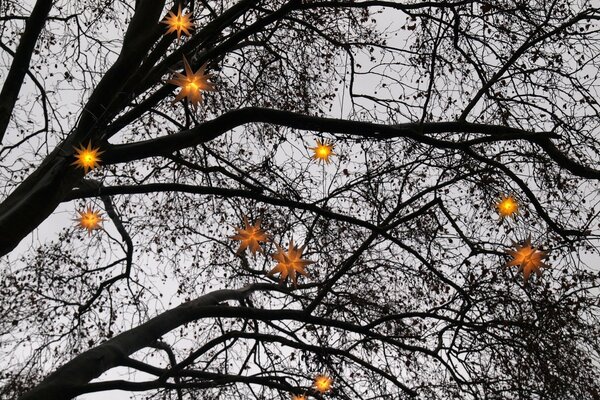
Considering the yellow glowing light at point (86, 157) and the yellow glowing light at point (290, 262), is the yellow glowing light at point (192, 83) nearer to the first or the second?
the yellow glowing light at point (86, 157)

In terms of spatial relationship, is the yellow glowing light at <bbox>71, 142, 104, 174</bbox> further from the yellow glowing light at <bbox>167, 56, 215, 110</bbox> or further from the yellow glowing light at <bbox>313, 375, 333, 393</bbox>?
the yellow glowing light at <bbox>313, 375, 333, 393</bbox>

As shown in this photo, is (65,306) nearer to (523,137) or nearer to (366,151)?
(366,151)

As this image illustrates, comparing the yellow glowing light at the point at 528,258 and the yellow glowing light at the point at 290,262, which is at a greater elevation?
the yellow glowing light at the point at 290,262

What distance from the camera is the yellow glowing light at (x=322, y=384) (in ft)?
17.0

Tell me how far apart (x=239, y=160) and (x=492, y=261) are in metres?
3.31

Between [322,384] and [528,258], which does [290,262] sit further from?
[322,384]

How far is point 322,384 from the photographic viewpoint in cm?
521

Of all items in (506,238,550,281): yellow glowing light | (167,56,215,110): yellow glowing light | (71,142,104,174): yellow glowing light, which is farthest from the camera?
(506,238,550,281): yellow glowing light

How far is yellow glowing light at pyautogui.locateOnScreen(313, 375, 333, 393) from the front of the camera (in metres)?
5.18

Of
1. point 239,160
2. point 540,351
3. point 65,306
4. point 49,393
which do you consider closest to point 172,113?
point 239,160

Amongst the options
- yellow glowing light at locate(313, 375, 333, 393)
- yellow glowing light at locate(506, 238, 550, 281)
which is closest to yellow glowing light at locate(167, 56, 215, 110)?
yellow glowing light at locate(506, 238, 550, 281)

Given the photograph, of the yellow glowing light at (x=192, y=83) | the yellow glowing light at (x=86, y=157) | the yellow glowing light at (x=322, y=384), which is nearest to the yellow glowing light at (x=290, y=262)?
the yellow glowing light at (x=192, y=83)

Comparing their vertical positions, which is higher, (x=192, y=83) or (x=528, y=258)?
(x=192, y=83)

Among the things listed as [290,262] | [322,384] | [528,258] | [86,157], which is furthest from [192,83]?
[322,384]
